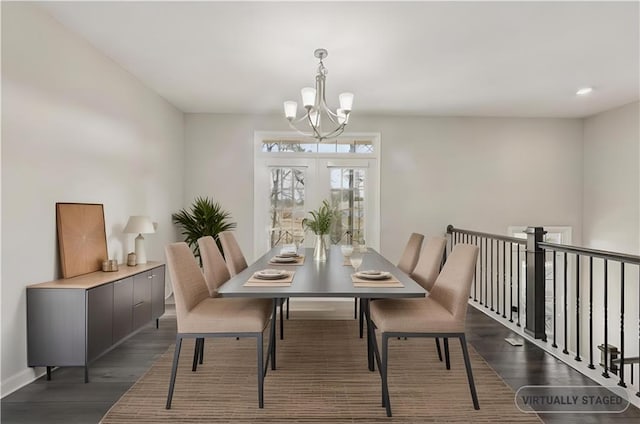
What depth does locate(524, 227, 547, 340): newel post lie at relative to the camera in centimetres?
331

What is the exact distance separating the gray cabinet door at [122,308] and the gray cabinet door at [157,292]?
395 millimetres

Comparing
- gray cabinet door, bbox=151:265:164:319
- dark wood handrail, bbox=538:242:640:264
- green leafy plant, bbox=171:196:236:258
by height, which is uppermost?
green leafy plant, bbox=171:196:236:258

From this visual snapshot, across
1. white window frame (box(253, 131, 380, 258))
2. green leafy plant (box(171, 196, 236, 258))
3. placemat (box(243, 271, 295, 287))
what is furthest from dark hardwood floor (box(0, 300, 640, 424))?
white window frame (box(253, 131, 380, 258))

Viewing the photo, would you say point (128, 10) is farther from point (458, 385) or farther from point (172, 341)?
point (458, 385)

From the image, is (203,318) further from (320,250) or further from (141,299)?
(141,299)

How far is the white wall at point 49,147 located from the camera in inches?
91.4

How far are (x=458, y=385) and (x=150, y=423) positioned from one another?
1.89 m

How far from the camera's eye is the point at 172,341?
130 inches

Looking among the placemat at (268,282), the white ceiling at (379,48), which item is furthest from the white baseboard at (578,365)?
the white ceiling at (379,48)

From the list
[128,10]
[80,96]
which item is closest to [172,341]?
[80,96]

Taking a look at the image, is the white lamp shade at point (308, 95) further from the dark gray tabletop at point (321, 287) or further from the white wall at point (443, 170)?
the white wall at point (443, 170)

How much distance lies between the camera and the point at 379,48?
315 cm

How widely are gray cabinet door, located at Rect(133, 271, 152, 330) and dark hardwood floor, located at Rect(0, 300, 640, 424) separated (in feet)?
0.64

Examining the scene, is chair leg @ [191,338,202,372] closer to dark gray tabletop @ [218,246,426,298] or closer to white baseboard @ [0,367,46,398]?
dark gray tabletop @ [218,246,426,298]
